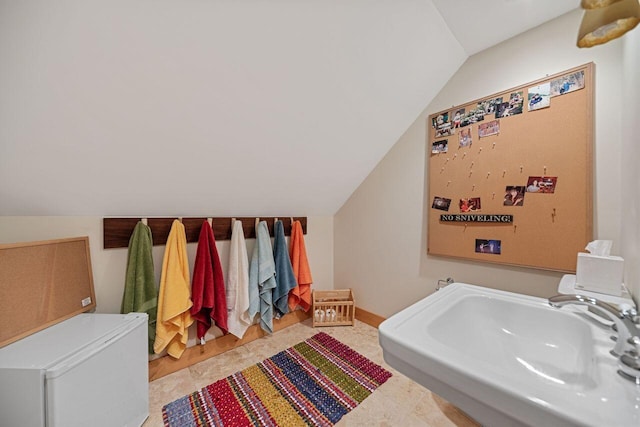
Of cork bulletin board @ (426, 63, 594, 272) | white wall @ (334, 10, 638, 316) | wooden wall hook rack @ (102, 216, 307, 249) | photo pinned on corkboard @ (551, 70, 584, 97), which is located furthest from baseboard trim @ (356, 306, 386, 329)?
photo pinned on corkboard @ (551, 70, 584, 97)

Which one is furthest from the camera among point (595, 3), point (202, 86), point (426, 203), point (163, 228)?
point (426, 203)

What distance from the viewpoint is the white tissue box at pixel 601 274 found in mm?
790

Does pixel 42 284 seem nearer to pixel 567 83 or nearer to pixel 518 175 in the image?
pixel 518 175

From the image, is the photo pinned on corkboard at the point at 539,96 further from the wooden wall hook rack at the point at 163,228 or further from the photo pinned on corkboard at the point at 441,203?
the wooden wall hook rack at the point at 163,228

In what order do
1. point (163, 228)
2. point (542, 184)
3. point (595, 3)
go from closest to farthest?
1. point (595, 3)
2. point (542, 184)
3. point (163, 228)

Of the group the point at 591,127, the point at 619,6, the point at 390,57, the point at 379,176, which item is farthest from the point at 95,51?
the point at 591,127

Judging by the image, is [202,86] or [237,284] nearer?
[202,86]

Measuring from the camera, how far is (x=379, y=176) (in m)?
1.98

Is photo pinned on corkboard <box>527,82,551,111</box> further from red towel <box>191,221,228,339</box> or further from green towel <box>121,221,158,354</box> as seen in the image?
green towel <box>121,221,158,354</box>

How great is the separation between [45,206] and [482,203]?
2337mm

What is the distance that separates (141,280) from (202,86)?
1.13 m

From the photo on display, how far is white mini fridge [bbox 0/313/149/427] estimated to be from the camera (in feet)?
2.54

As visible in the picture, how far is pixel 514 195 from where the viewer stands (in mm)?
1270

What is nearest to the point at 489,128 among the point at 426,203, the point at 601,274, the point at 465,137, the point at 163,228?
the point at 465,137
